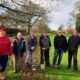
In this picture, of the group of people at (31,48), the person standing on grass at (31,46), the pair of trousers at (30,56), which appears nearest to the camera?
the group of people at (31,48)

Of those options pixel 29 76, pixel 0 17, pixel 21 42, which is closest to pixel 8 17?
pixel 0 17

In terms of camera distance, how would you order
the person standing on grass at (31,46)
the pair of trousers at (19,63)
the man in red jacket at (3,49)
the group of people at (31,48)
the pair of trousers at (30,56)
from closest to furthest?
the man in red jacket at (3,49), the group of people at (31,48), the pair of trousers at (19,63), the pair of trousers at (30,56), the person standing on grass at (31,46)

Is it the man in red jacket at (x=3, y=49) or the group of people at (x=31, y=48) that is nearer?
the man in red jacket at (x=3, y=49)

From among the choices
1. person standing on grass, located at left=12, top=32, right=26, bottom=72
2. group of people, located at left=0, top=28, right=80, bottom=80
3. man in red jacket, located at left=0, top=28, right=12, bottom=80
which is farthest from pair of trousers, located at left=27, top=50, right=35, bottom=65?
man in red jacket, located at left=0, top=28, right=12, bottom=80

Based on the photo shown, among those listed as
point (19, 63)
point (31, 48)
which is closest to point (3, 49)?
point (19, 63)

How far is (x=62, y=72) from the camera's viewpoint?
16.8 meters

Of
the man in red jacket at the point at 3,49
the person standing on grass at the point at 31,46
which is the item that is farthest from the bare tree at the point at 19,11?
the man in red jacket at the point at 3,49

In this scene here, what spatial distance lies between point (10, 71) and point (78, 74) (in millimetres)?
2923

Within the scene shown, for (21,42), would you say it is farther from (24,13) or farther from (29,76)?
(29,76)

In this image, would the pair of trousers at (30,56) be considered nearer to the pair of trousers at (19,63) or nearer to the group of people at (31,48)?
the group of people at (31,48)

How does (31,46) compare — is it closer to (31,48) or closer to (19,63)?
(31,48)

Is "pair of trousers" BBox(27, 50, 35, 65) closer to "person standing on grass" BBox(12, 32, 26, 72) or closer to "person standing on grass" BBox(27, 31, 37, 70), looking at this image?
"person standing on grass" BBox(27, 31, 37, 70)

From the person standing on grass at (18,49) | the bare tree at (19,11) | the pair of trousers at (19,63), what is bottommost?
the pair of trousers at (19,63)

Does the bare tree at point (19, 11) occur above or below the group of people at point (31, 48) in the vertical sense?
above
